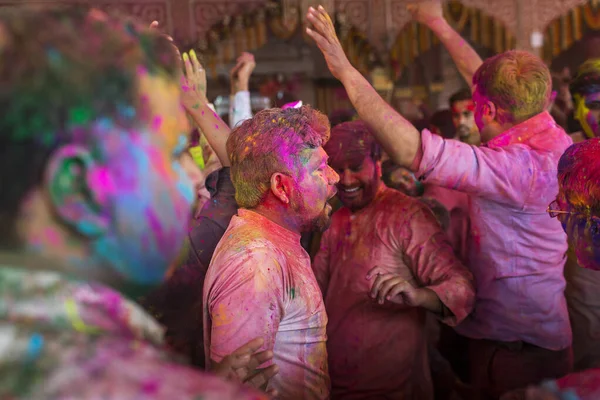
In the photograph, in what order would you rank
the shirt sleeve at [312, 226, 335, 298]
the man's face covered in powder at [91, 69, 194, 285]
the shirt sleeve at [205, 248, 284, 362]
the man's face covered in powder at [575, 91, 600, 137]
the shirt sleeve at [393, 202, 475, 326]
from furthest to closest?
the man's face covered in powder at [575, 91, 600, 137]
the shirt sleeve at [312, 226, 335, 298]
the shirt sleeve at [393, 202, 475, 326]
the shirt sleeve at [205, 248, 284, 362]
the man's face covered in powder at [91, 69, 194, 285]

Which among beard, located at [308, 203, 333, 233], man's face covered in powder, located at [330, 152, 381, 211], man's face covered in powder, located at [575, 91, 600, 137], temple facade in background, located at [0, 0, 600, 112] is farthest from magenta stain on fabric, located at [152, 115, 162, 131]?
temple facade in background, located at [0, 0, 600, 112]

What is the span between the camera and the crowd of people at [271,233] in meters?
0.68

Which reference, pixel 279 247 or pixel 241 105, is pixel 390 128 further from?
pixel 241 105

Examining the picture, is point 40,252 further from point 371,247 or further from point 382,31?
point 382,31

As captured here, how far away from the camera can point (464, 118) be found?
12.7ft

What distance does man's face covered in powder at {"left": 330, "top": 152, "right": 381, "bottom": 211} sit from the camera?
2.15 metres

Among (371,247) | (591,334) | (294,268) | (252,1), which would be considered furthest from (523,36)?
(294,268)

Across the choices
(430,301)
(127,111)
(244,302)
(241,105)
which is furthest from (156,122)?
(241,105)

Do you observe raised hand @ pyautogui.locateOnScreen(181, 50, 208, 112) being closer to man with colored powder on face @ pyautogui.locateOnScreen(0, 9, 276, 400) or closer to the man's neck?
the man's neck

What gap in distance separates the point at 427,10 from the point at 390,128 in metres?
1.21

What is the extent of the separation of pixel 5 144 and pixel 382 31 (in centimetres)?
635

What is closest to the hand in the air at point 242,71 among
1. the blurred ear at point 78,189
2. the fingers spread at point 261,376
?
the fingers spread at point 261,376

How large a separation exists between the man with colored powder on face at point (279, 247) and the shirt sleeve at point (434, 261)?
1.66 ft

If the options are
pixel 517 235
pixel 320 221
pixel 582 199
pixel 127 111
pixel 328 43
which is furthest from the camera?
pixel 517 235
